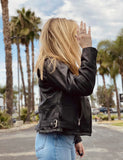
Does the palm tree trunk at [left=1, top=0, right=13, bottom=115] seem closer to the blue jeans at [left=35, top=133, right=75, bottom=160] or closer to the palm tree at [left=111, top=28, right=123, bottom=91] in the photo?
the palm tree at [left=111, top=28, right=123, bottom=91]

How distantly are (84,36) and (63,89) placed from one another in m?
0.45

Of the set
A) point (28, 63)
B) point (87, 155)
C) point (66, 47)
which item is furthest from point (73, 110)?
point (28, 63)

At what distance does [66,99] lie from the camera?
204 centimetres

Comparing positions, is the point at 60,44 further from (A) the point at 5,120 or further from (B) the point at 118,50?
(B) the point at 118,50

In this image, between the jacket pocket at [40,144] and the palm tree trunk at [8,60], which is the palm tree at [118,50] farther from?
the jacket pocket at [40,144]

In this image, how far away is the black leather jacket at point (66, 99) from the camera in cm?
200

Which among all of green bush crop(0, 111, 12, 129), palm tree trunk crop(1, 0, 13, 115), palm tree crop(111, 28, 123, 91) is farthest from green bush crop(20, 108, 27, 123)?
palm tree crop(111, 28, 123, 91)

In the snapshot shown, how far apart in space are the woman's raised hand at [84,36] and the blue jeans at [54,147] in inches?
27.4

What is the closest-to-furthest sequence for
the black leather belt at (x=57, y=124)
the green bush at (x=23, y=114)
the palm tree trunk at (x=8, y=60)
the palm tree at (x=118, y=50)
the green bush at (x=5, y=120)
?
the black leather belt at (x=57, y=124) → the green bush at (x=5, y=120) → the palm tree trunk at (x=8, y=60) → the green bush at (x=23, y=114) → the palm tree at (x=118, y=50)

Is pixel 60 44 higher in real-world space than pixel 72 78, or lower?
higher

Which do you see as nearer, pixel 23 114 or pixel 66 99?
pixel 66 99

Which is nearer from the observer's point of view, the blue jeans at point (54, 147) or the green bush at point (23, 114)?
the blue jeans at point (54, 147)

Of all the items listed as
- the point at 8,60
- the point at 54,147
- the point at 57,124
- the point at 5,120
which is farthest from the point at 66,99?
the point at 8,60

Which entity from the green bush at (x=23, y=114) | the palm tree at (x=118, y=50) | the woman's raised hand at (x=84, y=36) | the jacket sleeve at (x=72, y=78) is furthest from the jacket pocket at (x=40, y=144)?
the palm tree at (x=118, y=50)
